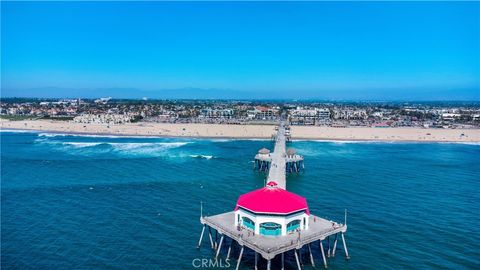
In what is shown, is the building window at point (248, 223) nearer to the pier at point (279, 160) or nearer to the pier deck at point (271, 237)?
the pier deck at point (271, 237)

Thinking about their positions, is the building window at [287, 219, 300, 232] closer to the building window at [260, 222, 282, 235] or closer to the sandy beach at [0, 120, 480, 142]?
the building window at [260, 222, 282, 235]

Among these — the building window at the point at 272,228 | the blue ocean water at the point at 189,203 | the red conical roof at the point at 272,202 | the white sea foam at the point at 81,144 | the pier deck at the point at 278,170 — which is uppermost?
the red conical roof at the point at 272,202

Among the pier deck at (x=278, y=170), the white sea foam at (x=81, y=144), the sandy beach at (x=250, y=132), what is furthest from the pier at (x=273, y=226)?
the sandy beach at (x=250, y=132)

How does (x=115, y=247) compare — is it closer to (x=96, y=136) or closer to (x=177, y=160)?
(x=177, y=160)

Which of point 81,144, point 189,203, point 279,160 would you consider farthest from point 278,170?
point 81,144

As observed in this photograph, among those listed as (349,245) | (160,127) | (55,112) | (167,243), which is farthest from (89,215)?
(55,112)

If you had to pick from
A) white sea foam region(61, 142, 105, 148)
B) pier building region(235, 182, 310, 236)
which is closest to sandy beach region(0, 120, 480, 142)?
white sea foam region(61, 142, 105, 148)
